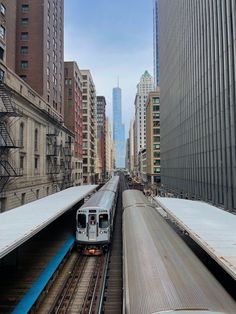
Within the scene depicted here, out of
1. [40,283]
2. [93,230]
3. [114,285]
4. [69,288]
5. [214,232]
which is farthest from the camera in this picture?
[93,230]

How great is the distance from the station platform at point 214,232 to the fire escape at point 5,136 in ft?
51.8

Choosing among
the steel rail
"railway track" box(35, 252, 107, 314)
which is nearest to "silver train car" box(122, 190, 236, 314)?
"railway track" box(35, 252, 107, 314)

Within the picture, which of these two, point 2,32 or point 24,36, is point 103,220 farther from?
point 24,36

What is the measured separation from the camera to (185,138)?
47.5m

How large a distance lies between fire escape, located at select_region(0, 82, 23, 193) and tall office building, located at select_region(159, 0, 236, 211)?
1984cm

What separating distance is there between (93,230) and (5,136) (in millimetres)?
13727

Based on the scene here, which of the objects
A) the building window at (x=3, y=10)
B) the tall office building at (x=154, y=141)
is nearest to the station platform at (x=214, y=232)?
the building window at (x=3, y=10)

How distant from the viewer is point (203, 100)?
3666 cm

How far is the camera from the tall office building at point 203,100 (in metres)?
28.2

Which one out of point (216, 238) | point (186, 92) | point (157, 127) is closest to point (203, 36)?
point (186, 92)

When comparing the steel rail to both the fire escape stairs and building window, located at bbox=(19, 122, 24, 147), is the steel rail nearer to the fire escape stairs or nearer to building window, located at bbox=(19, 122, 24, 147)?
the fire escape stairs

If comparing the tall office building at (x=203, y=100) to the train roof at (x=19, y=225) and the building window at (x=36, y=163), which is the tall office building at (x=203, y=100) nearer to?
the train roof at (x=19, y=225)

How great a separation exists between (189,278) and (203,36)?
33.0 metres

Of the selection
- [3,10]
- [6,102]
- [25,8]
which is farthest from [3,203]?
[25,8]
